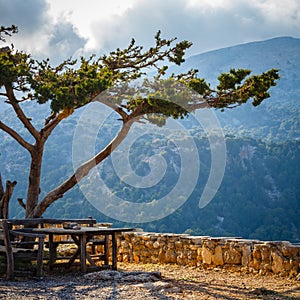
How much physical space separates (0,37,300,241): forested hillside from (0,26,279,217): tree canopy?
34.4m

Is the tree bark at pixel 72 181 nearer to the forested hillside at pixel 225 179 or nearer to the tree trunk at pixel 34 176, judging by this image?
the tree trunk at pixel 34 176

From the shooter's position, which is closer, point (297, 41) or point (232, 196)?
point (232, 196)

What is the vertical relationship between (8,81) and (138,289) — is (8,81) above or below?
above

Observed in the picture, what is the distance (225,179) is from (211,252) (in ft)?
167

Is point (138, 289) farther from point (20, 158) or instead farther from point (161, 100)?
point (20, 158)

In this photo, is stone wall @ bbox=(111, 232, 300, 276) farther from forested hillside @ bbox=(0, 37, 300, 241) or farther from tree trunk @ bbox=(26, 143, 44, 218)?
forested hillside @ bbox=(0, 37, 300, 241)

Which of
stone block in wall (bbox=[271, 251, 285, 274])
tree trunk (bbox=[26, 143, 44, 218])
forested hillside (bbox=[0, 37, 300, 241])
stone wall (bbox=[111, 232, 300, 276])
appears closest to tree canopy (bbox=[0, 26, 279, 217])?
tree trunk (bbox=[26, 143, 44, 218])

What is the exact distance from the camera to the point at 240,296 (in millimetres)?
5664

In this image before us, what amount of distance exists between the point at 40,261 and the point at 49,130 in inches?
143

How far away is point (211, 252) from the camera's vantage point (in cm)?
819

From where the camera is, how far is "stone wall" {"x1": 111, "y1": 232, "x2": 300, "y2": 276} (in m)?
7.23

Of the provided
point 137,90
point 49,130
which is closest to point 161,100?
point 137,90

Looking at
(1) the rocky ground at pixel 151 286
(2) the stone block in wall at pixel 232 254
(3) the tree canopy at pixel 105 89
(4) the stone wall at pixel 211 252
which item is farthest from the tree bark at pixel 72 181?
(2) the stone block in wall at pixel 232 254

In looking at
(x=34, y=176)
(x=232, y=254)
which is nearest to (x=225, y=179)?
(x=34, y=176)
